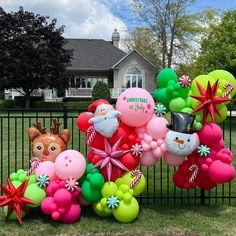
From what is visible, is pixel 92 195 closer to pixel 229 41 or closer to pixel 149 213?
pixel 149 213

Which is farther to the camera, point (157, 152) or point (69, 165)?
point (157, 152)

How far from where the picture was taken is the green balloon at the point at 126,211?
5.13 meters

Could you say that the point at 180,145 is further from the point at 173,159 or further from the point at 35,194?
the point at 35,194

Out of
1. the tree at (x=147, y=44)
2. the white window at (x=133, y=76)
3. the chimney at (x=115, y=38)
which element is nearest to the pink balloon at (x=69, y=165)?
the tree at (x=147, y=44)

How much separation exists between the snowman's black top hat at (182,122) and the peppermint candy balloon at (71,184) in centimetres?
145

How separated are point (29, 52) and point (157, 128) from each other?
24.3 m

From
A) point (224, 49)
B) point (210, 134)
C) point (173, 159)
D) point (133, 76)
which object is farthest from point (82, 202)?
point (133, 76)

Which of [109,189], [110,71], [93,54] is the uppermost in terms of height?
[93,54]

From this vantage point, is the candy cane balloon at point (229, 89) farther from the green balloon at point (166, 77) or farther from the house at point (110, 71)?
the house at point (110, 71)

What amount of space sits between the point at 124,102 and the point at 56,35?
25342mm

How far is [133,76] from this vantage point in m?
40.0

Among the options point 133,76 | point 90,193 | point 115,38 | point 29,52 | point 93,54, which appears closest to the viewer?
point 90,193

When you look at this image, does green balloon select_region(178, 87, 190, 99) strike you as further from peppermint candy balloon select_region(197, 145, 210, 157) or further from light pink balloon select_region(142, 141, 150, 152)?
light pink balloon select_region(142, 141, 150, 152)

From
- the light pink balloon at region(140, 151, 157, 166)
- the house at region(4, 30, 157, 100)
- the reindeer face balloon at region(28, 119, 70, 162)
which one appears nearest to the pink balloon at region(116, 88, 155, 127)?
the light pink balloon at region(140, 151, 157, 166)
